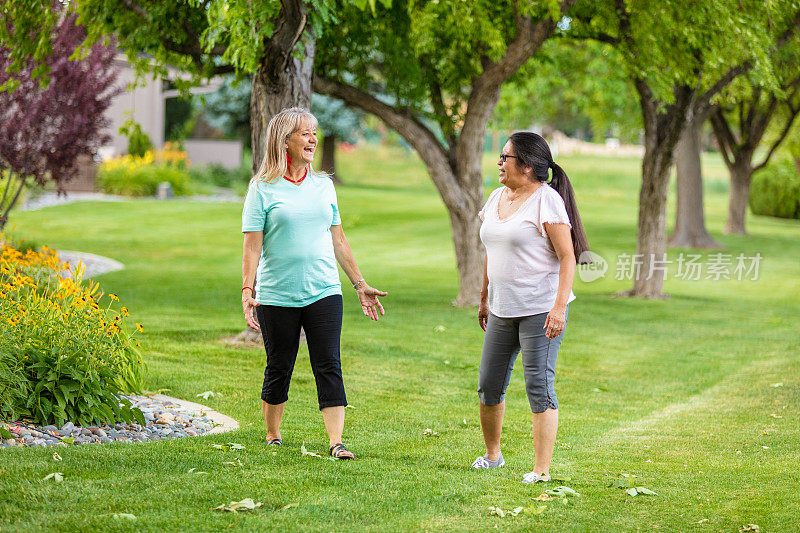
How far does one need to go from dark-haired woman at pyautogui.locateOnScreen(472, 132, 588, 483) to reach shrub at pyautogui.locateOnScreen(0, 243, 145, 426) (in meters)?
2.43

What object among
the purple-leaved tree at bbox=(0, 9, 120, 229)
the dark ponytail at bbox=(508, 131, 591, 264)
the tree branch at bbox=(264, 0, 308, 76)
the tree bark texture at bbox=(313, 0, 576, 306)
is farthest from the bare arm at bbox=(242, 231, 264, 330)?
the purple-leaved tree at bbox=(0, 9, 120, 229)

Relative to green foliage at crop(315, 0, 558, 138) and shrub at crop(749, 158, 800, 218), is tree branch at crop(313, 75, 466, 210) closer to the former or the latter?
green foliage at crop(315, 0, 558, 138)

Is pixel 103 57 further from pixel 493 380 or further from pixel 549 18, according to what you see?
pixel 493 380

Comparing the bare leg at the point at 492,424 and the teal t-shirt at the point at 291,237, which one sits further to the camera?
the bare leg at the point at 492,424

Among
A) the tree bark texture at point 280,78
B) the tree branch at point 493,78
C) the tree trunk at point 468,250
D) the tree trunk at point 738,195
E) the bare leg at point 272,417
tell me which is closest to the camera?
the bare leg at point 272,417

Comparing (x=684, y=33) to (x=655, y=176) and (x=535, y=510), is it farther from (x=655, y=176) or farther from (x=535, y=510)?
(x=535, y=510)

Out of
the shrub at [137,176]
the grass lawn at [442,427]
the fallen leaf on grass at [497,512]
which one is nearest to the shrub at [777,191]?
the grass lawn at [442,427]

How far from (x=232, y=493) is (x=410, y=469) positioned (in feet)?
3.89

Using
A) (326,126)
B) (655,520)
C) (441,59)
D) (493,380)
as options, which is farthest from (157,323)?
(326,126)

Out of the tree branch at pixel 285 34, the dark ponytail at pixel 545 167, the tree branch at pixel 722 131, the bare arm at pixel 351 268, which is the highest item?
the tree branch at pixel 722 131

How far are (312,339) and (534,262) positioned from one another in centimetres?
129

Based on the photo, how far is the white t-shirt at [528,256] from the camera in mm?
4961

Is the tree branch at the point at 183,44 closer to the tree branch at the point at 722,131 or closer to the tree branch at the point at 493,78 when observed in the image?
the tree branch at the point at 493,78

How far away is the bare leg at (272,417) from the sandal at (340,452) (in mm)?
383
